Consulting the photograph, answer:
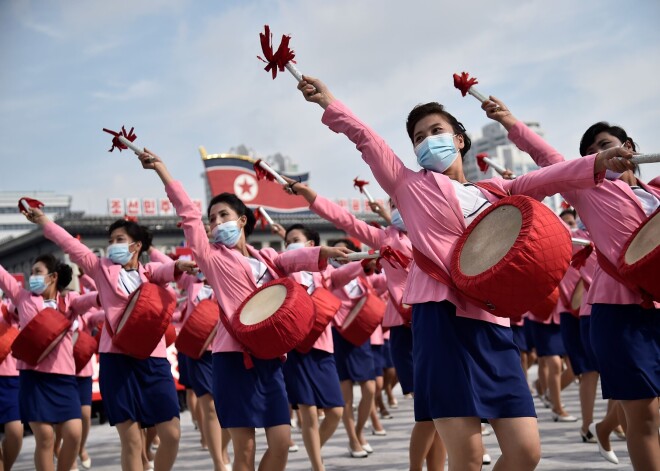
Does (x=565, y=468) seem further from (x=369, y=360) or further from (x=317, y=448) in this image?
(x=369, y=360)

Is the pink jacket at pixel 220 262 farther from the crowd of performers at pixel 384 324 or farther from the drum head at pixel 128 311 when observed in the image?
the drum head at pixel 128 311

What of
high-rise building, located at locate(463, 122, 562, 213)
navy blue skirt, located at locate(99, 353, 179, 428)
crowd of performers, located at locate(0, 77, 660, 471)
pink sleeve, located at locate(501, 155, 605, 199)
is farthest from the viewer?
high-rise building, located at locate(463, 122, 562, 213)

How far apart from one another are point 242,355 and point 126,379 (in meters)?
1.35

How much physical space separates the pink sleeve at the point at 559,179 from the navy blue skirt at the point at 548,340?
6.52 meters

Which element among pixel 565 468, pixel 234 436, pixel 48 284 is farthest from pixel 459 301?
pixel 48 284

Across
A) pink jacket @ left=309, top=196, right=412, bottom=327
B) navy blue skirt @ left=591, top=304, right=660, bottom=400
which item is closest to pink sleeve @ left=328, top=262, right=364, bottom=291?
pink jacket @ left=309, top=196, right=412, bottom=327

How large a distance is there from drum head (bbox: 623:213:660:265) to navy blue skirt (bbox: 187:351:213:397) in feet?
16.1

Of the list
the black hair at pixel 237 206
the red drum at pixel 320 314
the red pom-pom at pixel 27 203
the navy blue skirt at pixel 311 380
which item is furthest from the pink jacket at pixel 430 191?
the red pom-pom at pixel 27 203

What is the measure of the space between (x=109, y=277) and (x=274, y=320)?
6.39 feet

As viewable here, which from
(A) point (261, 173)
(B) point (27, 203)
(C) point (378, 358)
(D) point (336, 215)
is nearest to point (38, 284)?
(B) point (27, 203)

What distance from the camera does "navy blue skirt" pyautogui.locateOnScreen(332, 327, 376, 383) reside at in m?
9.06

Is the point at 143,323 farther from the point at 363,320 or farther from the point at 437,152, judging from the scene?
the point at 363,320

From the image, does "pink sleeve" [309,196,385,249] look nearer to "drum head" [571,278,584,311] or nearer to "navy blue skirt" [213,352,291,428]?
"navy blue skirt" [213,352,291,428]

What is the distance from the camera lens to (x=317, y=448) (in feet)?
21.7
